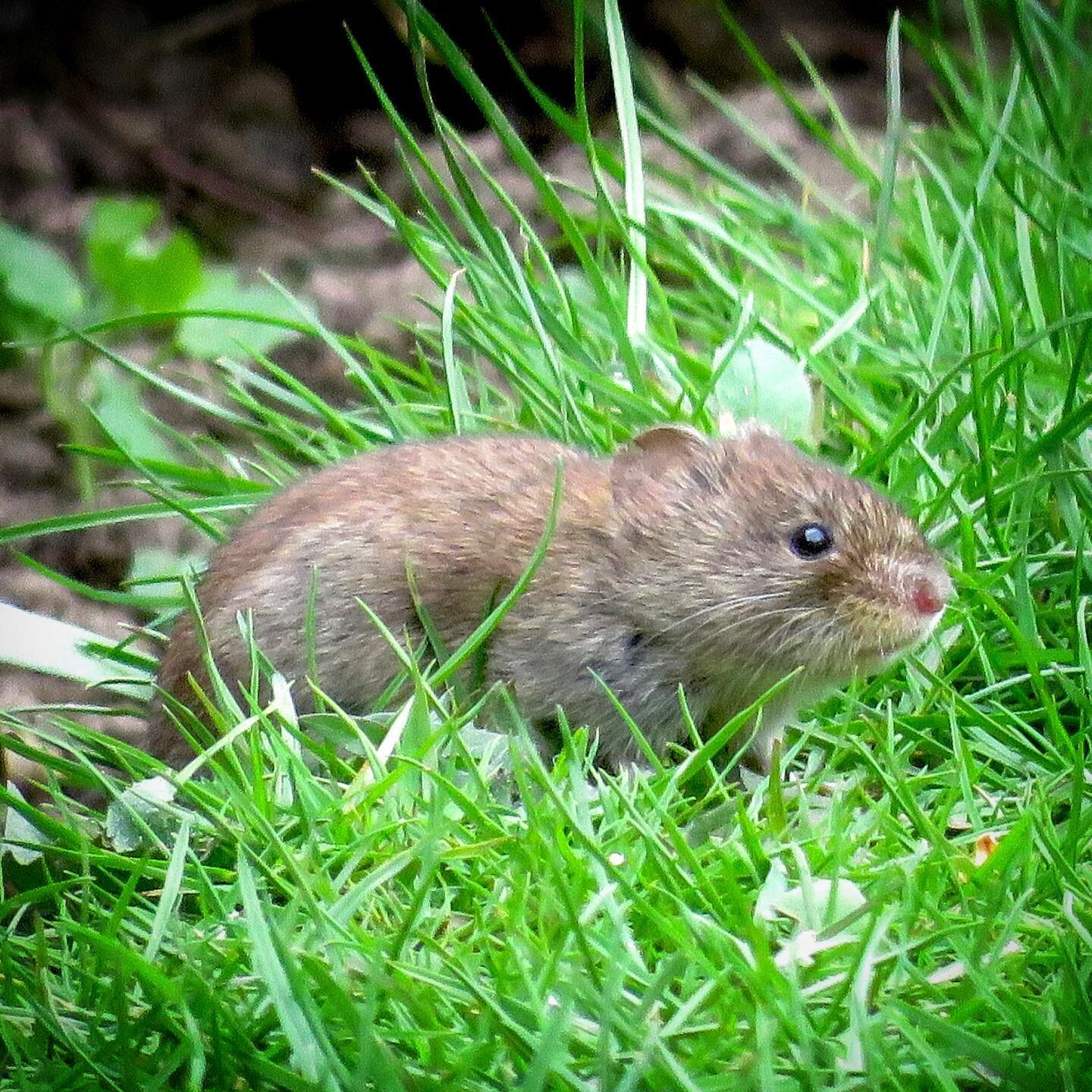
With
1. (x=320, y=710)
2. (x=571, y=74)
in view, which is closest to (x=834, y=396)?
(x=320, y=710)

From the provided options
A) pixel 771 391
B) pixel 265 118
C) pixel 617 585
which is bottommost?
pixel 617 585

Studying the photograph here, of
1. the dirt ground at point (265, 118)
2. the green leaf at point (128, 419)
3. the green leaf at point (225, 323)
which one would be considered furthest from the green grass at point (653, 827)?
the dirt ground at point (265, 118)

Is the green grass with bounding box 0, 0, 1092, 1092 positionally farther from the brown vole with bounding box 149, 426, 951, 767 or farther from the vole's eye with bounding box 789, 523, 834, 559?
the vole's eye with bounding box 789, 523, 834, 559

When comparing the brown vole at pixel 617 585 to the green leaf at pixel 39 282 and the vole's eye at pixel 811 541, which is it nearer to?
the vole's eye at pixel 811 541

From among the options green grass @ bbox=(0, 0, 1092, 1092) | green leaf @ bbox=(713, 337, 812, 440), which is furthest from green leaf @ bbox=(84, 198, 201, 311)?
green leaf @ bbox=(713, 337, 812, 440)

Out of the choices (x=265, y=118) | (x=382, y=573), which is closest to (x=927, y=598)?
(x=382, y=573)

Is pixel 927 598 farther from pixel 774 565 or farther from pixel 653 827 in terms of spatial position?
pixel 653 827

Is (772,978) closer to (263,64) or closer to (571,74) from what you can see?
(571,74)
